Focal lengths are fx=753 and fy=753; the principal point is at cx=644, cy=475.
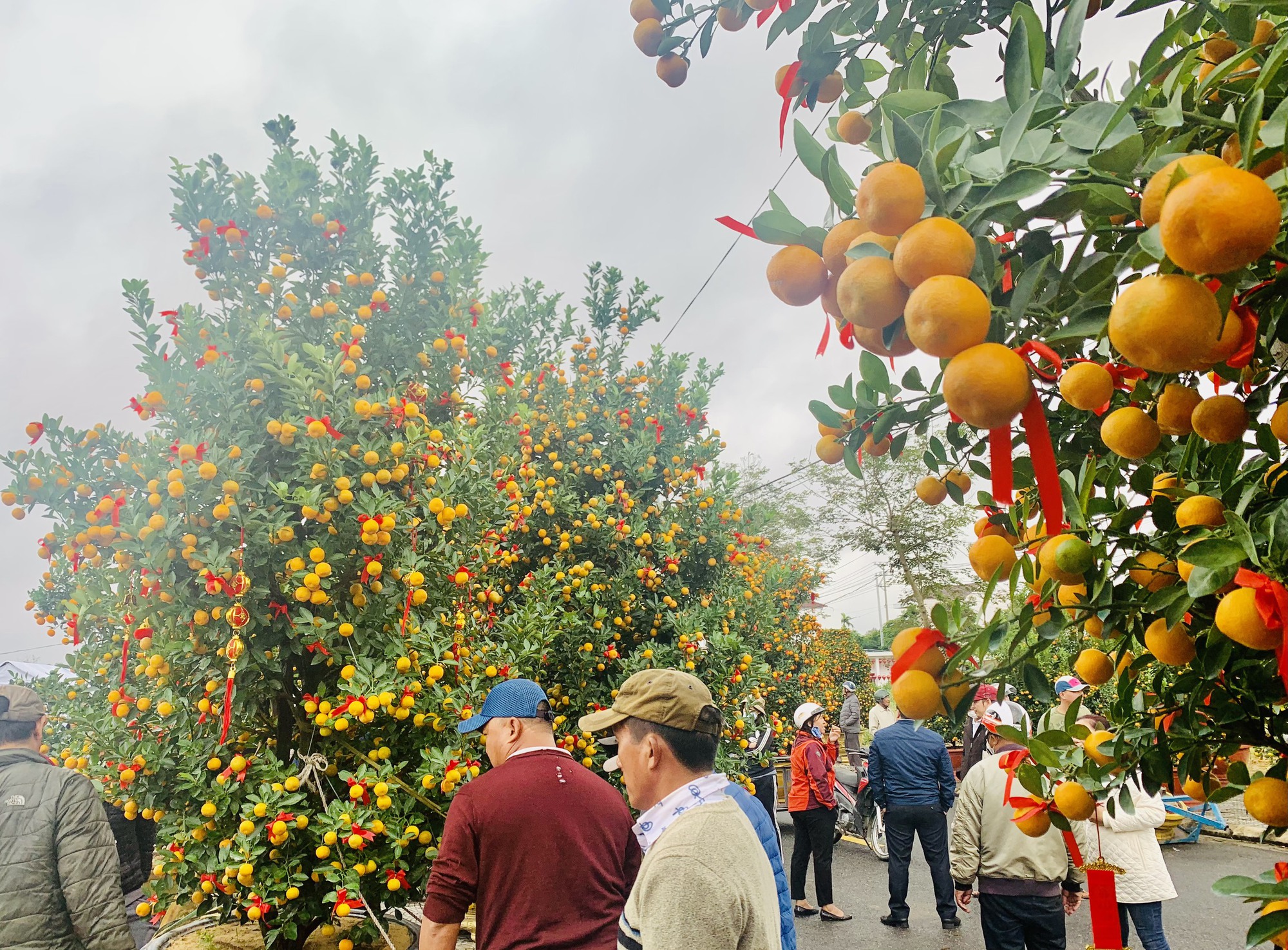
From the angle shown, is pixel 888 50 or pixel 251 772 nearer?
pixel 888 50

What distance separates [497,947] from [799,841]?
4.93 meters

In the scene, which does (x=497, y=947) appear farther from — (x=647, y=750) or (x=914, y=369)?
(x=914, y=369)

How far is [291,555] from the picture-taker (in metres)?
3.14

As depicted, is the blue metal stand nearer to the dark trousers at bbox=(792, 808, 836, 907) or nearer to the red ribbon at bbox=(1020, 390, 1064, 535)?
the dark trousers at bbox=(792, 808, 836, 907)

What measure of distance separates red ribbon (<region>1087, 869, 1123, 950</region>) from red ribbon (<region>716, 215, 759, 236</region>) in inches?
74.6

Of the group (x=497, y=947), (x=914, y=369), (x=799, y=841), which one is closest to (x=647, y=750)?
(x=497, y=947)

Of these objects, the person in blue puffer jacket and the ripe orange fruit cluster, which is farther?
the person in blue puffer jacket

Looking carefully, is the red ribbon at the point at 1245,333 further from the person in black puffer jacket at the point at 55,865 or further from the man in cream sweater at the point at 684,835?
the person in black puffer jacket at the point at 55,865

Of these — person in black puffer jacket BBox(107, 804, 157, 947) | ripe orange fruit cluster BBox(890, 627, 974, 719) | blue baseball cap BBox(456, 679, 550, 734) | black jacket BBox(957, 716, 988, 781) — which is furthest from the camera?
black jacket BBox(957, 716, 988, 781)

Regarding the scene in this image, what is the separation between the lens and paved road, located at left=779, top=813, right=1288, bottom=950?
214 inches

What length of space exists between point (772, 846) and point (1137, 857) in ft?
8.65

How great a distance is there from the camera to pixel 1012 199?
2.17 feet

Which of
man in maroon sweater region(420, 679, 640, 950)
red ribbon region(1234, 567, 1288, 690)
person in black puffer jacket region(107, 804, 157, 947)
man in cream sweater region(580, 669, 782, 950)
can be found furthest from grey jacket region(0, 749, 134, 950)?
red ribbon region(1234, 567, 1288, 690)

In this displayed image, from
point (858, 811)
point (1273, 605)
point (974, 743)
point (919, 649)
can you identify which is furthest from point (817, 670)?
point (1273, 605)
